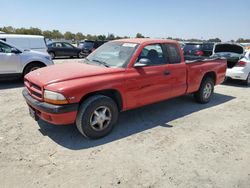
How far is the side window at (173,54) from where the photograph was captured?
17.1ft

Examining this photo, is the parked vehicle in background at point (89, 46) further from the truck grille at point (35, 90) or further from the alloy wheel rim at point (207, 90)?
the truck grille at point (35, 90)

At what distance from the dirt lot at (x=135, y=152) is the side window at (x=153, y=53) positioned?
1258 millimetres

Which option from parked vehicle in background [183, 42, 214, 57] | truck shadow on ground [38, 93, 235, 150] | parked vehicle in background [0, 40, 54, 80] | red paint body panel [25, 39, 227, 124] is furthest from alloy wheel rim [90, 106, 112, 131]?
parked vehicle in background [183, 42, 214, 57]

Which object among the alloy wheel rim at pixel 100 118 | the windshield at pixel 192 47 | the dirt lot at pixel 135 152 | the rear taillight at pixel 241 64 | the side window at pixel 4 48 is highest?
the windshield at pixel 192 47

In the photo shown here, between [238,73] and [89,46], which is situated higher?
[89,46]

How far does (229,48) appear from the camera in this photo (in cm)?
1030

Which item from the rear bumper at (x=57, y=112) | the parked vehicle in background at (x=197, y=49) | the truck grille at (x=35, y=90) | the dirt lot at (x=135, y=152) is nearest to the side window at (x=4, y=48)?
the dirt lot at (x=135, y=152)

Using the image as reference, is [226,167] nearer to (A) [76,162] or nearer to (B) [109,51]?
(A) [76,162]

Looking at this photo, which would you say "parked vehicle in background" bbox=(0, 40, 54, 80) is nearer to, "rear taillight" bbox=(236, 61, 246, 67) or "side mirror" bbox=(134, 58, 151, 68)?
"side mirror" bbox=(134, 58, 151, 68)

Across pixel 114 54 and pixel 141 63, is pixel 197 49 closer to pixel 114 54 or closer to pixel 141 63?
pixel 114 54

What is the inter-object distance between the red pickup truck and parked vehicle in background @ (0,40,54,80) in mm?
3975

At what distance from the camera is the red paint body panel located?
12.1ft

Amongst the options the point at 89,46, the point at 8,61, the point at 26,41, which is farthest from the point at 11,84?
the point at 89,46

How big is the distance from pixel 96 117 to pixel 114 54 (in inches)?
58.4
